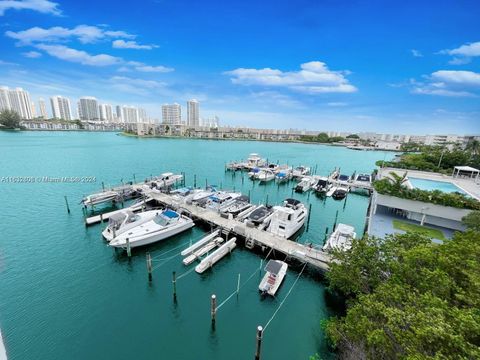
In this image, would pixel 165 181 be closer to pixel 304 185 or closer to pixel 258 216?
pixel 258 216

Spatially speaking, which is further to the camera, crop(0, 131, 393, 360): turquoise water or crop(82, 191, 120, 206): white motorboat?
crop(82, 191, 120, 206): white motorboat

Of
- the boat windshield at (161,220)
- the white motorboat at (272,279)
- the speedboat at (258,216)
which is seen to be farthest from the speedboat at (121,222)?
the white motorboat at (272,279)

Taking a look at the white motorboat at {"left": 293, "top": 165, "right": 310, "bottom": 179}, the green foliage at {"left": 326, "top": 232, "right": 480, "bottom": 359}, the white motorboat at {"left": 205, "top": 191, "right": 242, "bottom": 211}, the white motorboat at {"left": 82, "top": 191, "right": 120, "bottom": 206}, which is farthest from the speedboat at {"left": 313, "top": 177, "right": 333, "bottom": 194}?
the white motorboat at {"left": 82, "top": 191, "right": 120, "bottom": 206}

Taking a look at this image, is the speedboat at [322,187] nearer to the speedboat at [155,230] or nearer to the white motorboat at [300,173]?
the white motorboat at [300,173]

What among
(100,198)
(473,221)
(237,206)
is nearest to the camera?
(473,221)

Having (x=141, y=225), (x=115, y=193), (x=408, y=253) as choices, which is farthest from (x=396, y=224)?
(x=115, y=193)

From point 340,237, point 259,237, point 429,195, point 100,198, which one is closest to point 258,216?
point 259,237

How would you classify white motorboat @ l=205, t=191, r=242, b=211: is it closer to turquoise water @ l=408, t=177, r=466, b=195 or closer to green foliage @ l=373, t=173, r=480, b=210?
green foliage @ l=373, t=173, r=480, b=210
